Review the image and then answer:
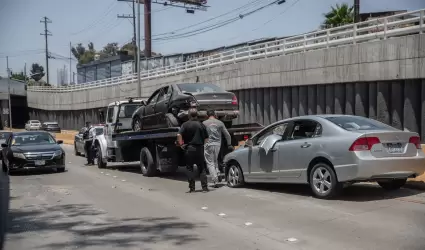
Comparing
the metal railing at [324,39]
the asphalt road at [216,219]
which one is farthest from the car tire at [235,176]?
the metal railing at [324,39]

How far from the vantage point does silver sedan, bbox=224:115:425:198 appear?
8.12 m

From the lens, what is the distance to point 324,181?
8641mm

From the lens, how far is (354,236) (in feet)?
20.3

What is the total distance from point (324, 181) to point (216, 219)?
2.31 metres

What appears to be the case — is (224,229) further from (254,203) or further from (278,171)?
(278,171)

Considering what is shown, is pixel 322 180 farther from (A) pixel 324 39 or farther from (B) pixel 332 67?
(A) pixel 324 39

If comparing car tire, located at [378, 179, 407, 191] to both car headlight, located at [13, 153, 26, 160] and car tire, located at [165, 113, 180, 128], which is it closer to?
car tire, located at [165, 113, 180, 128]

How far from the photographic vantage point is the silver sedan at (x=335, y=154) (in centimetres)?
812

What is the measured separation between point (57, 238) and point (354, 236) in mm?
4033

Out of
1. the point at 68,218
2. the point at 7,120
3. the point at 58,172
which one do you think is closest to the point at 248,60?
the point at 58,172

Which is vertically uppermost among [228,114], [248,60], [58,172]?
[248,60]

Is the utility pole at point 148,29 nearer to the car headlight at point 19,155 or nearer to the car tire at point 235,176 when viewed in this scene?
the car headlight at point 19,155

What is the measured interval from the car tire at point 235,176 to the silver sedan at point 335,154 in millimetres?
594

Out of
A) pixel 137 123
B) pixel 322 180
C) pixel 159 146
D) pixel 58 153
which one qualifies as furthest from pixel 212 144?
pixel 58 153
